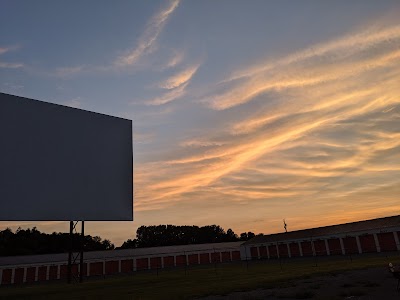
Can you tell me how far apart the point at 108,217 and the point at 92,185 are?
6.08 ft

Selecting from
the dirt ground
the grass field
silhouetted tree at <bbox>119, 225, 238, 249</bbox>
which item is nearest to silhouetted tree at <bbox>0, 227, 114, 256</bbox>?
silhouetted tree at <bbox>119, 225, 238, 249</bbox>

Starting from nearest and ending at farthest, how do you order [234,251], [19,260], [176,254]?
[19,260], [176,254], [234,251]

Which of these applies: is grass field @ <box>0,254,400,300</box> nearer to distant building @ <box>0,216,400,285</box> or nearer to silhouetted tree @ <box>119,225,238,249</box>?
distant building @ <box>0,216,400,285</box>

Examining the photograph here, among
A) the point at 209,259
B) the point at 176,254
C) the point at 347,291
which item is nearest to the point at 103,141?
the point at 347,291

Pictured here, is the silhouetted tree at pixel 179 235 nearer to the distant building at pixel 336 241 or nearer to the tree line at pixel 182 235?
the tree line at pixel 182 235

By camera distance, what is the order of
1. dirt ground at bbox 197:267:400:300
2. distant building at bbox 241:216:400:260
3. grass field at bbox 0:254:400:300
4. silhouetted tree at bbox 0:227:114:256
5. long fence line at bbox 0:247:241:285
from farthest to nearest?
silhouetted tree at bbox 0:227:114:256 → long fence line at bbox 0:247:241:285 → distant building at bbox 241:216:400:260 → grass field at bbox 0:254:400:300 → dirt ground at bbox 197:267:400:300

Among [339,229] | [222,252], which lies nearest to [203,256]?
[222,252]

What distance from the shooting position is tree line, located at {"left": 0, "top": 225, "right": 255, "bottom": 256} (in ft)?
212

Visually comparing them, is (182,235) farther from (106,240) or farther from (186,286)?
(186,286)

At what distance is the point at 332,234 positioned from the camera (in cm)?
4303

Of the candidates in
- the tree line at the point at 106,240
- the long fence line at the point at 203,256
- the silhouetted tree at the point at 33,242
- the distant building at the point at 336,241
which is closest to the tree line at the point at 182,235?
the tree line at the point at 106,240

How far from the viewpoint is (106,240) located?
9238cm

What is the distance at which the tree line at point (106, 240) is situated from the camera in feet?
212

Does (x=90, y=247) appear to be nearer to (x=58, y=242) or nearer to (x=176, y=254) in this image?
(x=58, y=242)
